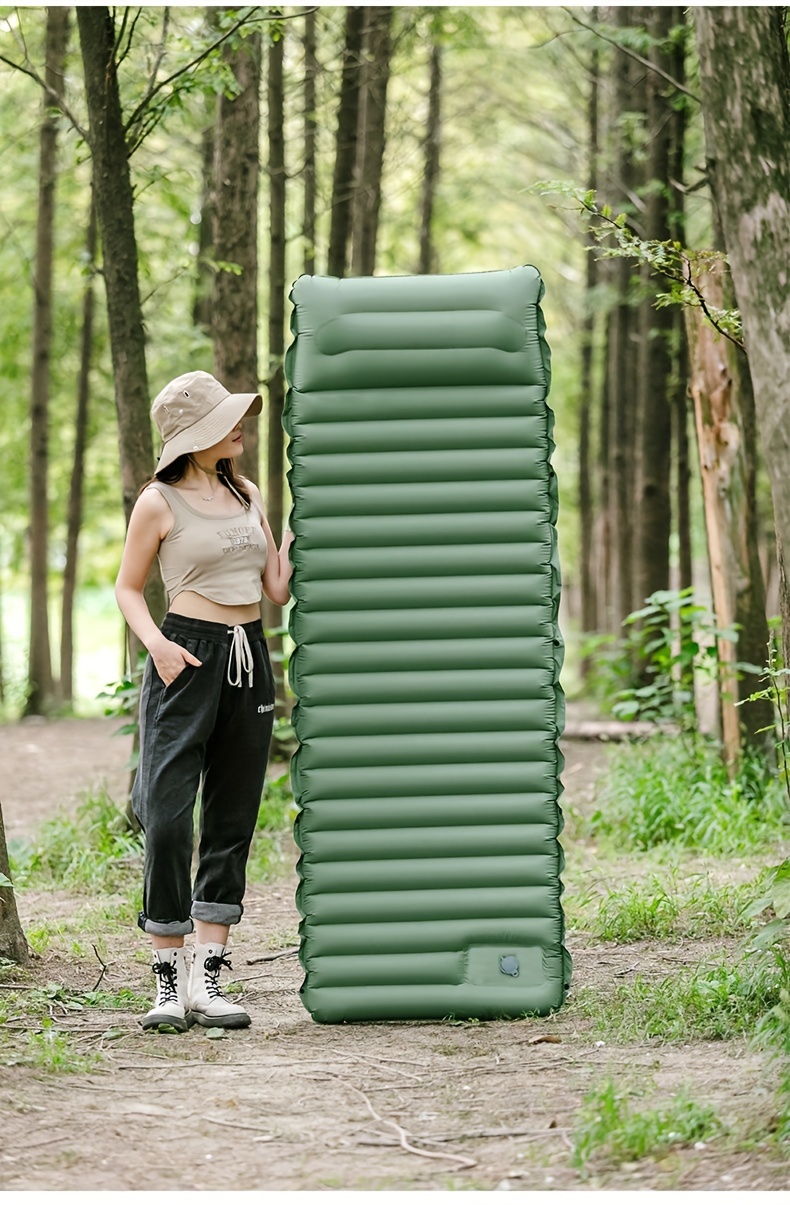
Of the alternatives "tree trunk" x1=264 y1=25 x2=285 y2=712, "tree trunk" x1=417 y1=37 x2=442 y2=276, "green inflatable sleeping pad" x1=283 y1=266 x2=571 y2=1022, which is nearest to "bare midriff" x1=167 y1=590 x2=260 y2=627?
"green inflatable sleeping pad" x1=283 y1=266 x2=571 y2=1022

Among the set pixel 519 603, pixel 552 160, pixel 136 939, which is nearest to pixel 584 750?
pixel 136 939

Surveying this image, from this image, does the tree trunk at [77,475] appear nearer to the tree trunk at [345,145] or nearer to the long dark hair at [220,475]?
the tree trunk at [345,145]

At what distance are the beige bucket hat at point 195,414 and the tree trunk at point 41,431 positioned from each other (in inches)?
398

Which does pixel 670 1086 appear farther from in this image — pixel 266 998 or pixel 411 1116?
pixel 266 998

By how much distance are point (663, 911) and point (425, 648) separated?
1.91 meters

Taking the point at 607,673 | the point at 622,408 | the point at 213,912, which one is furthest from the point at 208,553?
the point at 622,408

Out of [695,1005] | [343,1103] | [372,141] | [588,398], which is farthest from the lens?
[588,398]

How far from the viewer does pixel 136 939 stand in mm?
Result: 6004

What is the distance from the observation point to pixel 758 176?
12.7ft

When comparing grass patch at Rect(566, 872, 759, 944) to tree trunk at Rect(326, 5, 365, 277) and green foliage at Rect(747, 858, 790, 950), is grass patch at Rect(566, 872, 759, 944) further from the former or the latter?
tree trunk at Rect(326, 5, 365, 277)

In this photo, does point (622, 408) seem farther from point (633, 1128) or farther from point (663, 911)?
point (633, 1128)

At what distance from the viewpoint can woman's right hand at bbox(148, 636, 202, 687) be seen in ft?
14.9

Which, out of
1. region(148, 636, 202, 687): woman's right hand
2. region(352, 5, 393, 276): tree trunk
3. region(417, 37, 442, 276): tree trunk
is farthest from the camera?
region(417, 37, 442, 276): tree trunk

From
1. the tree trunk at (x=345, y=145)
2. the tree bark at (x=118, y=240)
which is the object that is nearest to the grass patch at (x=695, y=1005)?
the tree bark at (x=118, y=240)
